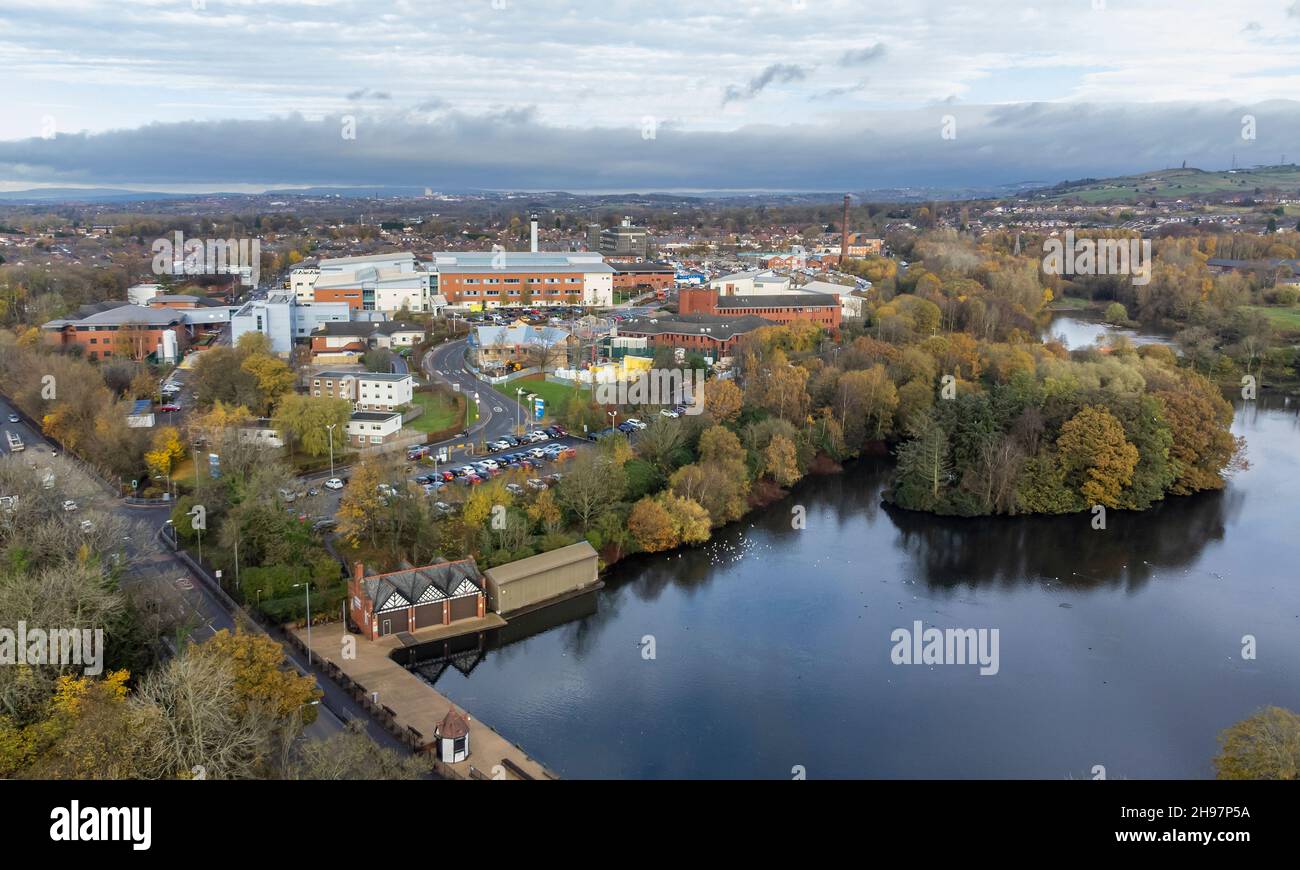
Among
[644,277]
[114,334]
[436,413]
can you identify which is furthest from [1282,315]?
[114,334]

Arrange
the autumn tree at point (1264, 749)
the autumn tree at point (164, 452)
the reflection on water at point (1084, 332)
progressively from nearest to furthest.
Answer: the autumn tree at point (1264, 749) → the autumn tree at point (164, 452) → the reflection on water at point (1084, 332)

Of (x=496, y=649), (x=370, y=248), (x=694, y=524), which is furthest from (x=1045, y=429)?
(x=370, y=248)

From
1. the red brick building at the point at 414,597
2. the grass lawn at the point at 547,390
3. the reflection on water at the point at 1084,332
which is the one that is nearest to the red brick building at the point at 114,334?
the grass lawn at the point at 547,390

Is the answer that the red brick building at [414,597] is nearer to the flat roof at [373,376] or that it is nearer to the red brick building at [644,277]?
the flat roof at [373,376]

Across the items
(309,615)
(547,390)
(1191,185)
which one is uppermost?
(1191,185)

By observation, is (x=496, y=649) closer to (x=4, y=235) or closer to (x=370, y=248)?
(x=370, y=248)

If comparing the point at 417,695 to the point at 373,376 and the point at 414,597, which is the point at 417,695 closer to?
the point at 414,597
